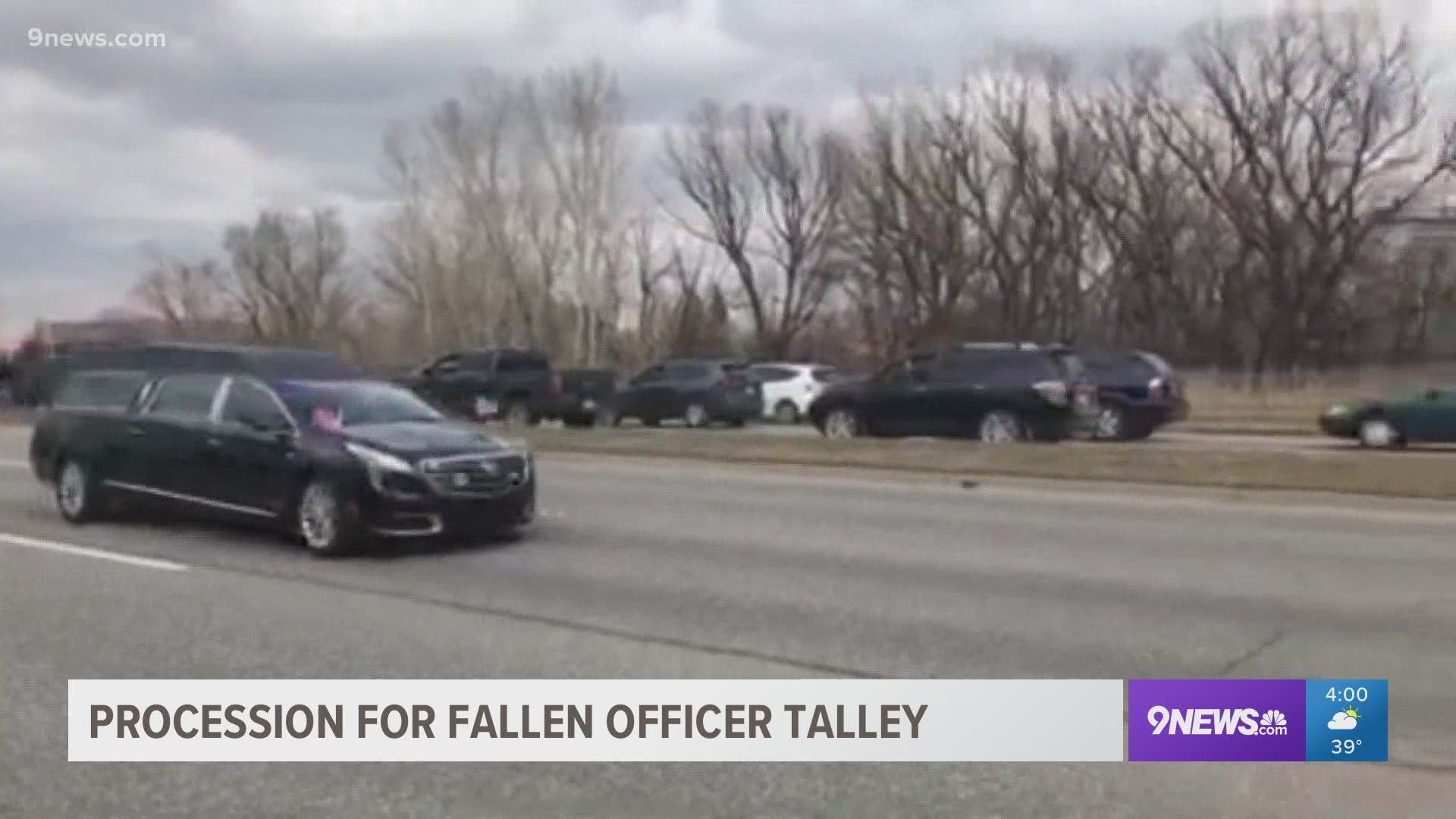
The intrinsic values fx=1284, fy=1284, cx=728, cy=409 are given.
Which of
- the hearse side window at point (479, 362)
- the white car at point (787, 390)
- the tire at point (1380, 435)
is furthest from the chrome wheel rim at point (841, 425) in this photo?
the hearse side window at point (479, 362)

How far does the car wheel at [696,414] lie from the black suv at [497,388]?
332 cm

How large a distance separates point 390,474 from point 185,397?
9.91 feet

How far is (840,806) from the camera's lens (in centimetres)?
478

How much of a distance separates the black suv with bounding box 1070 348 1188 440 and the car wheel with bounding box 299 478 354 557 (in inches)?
600

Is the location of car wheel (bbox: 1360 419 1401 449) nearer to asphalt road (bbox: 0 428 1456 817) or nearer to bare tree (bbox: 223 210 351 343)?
asphalt road (bbox: 0 428 1456 817)

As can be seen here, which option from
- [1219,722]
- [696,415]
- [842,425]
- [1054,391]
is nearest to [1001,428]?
[1054,391]

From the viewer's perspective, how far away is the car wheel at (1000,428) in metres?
21.4

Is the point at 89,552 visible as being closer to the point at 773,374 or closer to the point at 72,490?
the point at 72,490

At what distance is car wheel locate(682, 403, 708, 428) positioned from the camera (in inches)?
1190

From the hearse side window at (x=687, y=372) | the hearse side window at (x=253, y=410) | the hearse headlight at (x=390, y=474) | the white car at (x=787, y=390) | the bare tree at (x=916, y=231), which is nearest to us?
the hearse headlight at (x=390, y=474)

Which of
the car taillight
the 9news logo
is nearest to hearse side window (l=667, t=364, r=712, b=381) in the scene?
the car taillight

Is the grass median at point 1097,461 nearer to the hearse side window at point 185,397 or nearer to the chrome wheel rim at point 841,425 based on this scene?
the chrome wheel rim at point 841,425

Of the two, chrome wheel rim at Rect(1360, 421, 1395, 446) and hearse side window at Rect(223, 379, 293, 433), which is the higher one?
hearse side window at Rect(223, 379, 293, 433)

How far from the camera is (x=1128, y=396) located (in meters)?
22.8
